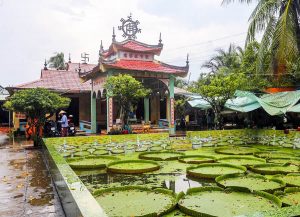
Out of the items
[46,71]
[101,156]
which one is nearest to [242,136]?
[101,156]

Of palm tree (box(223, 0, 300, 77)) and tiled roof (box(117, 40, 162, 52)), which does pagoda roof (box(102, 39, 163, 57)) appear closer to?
tiled roof (box(117, 40, 162, 52))

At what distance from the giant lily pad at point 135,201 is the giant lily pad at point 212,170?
2159mm

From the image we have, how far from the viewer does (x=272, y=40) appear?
1190 centimetres

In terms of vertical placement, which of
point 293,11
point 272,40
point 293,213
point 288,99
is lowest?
point 293,213

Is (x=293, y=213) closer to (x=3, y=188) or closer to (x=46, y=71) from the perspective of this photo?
(x=3, y=188)

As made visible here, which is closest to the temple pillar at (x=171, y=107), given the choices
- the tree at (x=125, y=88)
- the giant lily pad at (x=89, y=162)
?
the tree at (x=125, y=88)

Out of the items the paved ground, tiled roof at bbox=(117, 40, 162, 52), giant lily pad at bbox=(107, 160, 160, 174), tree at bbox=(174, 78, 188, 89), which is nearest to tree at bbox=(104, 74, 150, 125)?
tiled roof at bbox=(117, 40, 162, 52)

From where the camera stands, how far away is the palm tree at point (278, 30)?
36.1ft

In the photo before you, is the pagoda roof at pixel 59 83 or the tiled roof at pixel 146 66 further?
the pagoda roof at pixel 59 83

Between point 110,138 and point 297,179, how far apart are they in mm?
7284

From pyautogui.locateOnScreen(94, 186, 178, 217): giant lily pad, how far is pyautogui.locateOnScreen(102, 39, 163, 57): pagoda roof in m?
14.3

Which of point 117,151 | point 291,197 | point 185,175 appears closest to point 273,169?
point 185,175

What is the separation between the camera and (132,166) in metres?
9.36

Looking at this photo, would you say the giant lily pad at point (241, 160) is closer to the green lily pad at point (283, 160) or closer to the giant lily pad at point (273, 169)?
the green lily pad at point (283, 160)
